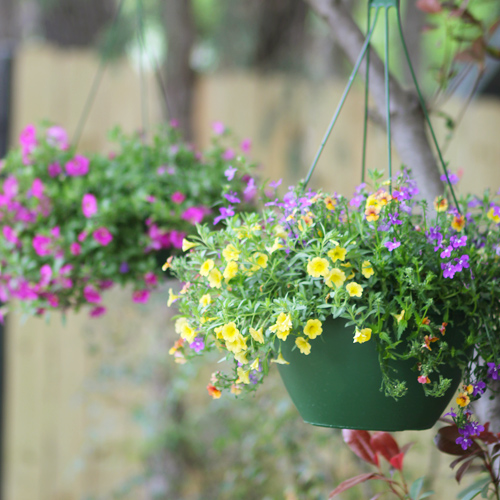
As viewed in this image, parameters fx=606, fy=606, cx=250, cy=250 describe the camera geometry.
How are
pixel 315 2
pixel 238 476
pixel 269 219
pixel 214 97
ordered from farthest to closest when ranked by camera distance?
pixel 214 97 < pixel 238 476 < pixel 315 2 < pixel 269 219

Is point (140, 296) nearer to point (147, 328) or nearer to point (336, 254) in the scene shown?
point (336, 254)

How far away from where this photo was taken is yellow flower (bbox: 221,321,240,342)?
747 mm

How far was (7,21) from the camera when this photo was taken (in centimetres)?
295

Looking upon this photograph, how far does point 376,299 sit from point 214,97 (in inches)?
77.0

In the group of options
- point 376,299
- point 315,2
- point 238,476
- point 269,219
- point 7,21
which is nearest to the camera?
point 376,299

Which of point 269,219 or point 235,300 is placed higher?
point 269,219

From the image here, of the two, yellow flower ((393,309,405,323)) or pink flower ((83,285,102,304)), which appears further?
pink flower ((83,285,102,304))

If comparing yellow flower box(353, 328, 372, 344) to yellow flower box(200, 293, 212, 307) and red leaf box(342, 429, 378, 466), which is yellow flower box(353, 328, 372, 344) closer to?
yellow flower box(200, 293, 212, 307)

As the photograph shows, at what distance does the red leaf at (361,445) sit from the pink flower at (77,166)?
2.40 ft

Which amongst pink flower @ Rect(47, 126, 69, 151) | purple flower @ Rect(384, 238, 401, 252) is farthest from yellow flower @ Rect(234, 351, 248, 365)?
pink flower @ Rect(47, 126, 69, 151)

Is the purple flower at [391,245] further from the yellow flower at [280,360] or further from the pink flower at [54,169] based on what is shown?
the pink flower at [54,169]

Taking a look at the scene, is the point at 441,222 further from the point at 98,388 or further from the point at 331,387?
the point at 98,388

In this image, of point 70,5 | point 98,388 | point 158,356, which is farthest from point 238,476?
point 70,5

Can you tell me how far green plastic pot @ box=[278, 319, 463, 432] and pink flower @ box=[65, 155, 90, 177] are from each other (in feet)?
2.17
